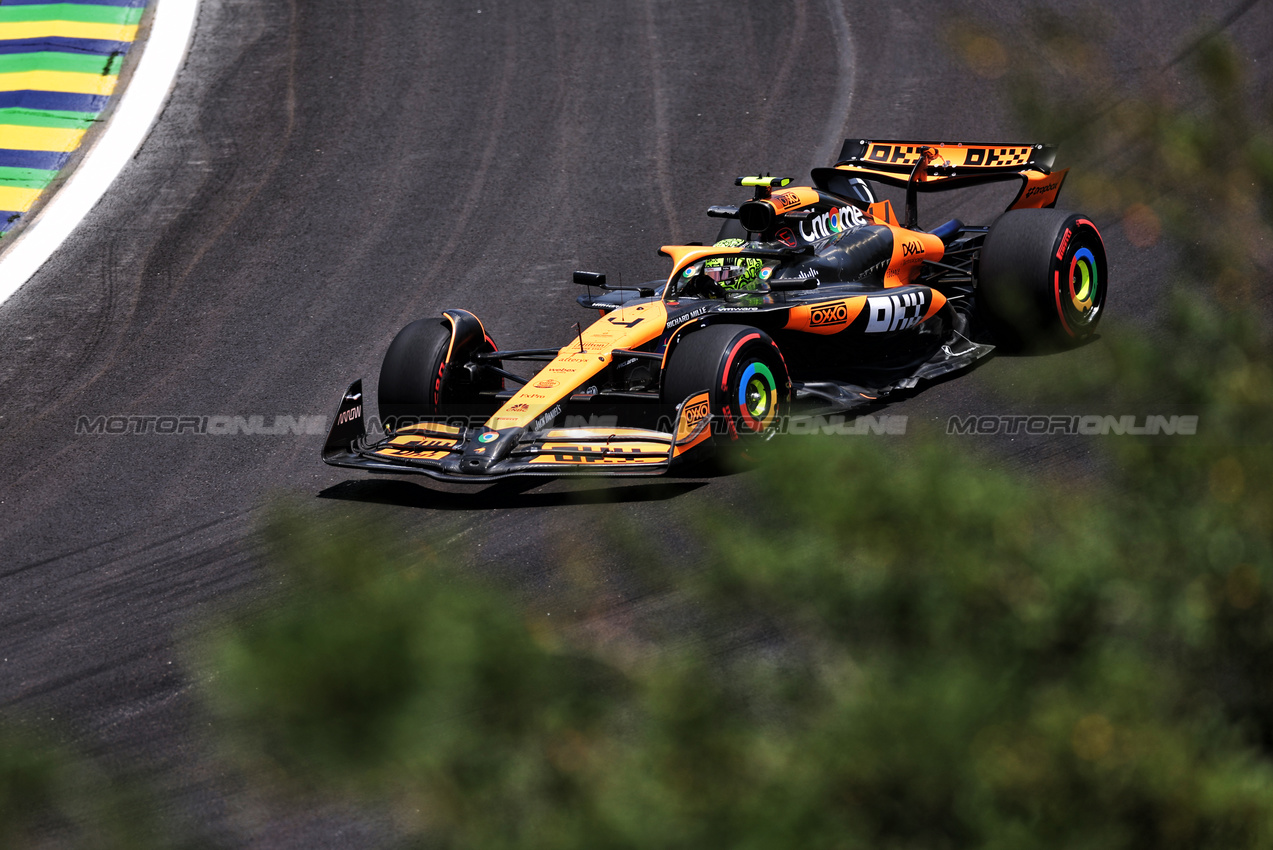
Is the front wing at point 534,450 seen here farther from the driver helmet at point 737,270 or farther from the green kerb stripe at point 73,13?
the green kerb stripe at point 73,13

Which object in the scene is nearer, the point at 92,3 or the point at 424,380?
the point at 424,380

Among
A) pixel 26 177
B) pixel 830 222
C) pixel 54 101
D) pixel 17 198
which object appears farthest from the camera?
pixel 54 101

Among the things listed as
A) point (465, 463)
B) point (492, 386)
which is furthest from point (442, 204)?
point (465, 463)

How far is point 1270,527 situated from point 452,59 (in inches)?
565

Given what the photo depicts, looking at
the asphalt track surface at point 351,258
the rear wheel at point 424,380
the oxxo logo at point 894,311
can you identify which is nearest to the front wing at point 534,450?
the asphalt track surface at point 351,258

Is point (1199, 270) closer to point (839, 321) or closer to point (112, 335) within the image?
point (839, 321)

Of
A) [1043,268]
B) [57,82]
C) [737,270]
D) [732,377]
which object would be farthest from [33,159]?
[1043,268]

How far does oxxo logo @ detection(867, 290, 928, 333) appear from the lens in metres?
8.27

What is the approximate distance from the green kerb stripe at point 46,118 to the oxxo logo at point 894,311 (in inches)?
375

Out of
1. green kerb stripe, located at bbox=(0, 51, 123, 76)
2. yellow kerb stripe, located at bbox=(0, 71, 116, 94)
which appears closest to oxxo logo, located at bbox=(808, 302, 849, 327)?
yellow kerb stripe, located at bbox=(0, 71, 116, 94)

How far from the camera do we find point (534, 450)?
701cm

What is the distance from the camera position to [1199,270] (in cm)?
269

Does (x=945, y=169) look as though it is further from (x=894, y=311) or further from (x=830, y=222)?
(x=894, y=311)

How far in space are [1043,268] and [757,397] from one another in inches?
88.3
